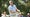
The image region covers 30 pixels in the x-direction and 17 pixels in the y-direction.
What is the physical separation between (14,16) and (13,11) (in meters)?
0.08

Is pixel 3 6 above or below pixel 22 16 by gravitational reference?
above

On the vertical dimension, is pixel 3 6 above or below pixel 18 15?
above

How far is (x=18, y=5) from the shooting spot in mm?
1366

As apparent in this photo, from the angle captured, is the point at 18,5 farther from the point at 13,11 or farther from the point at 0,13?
the point at 0,13

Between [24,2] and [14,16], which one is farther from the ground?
[24,2]

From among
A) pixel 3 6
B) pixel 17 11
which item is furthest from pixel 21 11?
pixel 3 6

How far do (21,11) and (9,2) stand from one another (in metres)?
0.22

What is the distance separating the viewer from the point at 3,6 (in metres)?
1.42

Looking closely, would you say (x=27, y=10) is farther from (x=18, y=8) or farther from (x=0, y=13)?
(x=0, y=13)

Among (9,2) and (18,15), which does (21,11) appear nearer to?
(18,15)

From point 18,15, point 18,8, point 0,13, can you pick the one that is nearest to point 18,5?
point 18,8

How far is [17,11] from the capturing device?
1.38 metres

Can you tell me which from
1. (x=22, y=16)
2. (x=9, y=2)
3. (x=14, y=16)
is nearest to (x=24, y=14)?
(x=22, y=16)

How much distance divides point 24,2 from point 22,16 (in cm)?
21
